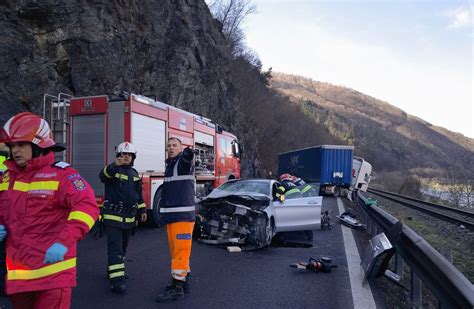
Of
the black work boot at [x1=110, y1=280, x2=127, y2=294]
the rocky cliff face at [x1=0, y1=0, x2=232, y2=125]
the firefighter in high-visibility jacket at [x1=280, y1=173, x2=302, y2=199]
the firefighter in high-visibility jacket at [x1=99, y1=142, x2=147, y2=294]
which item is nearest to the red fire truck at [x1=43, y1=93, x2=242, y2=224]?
the firefighter in high-visibility jacket at [x1=280, y1=173, x2=302, y2=199]

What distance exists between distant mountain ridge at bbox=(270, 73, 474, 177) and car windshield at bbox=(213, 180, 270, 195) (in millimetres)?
97766

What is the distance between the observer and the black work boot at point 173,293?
4.50 metres

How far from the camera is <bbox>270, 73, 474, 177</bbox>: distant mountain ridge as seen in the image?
117m

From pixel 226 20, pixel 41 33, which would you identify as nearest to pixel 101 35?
pixel 41 33

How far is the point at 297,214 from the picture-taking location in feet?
27.2

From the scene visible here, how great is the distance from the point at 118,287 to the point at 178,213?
42.3 inches

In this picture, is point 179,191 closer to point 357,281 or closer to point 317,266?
point 317,266

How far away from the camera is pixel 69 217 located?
8.39ft

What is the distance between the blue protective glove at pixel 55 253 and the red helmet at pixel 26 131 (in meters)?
0.63

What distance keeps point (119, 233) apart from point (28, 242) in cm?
269

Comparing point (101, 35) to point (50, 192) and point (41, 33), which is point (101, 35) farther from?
point (50, 192)

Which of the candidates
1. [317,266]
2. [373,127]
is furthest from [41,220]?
[373,127]

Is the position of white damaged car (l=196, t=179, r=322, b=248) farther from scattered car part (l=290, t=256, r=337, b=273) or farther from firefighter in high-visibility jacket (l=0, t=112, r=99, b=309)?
firefighter in high-visibility jacket (l=0, t=112, r=99, b=309)

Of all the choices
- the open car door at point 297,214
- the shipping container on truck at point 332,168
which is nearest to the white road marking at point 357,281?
the open car door at point 297,214
